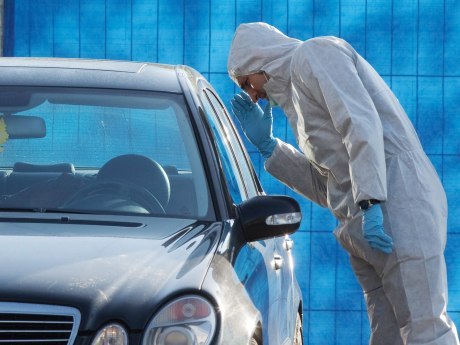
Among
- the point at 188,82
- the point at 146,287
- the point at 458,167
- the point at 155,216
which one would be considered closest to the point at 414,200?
the point at 188,82

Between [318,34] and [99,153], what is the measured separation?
14.8ft

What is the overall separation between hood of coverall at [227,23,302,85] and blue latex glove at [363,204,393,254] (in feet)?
2.50

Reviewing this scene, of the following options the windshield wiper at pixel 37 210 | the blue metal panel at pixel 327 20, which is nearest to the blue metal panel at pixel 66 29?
the blue metal panel at pixel 327 20

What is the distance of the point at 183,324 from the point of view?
420 centimetres

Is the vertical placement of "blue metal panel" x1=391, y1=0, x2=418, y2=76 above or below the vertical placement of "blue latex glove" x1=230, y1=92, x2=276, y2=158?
below

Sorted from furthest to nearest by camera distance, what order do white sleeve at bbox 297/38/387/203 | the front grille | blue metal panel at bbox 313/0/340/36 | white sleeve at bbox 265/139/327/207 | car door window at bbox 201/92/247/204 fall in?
blue metal panel at bbox 313/0/340/36, white sleeve at bbox 265/139/327/207, white sleeve at bbox 297/38/387/203, car door window at bbox 201/92/247/204, the front grille

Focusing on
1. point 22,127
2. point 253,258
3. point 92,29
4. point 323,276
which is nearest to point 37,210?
point 22,127

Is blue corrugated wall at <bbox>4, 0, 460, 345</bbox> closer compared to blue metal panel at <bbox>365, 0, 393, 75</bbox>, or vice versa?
blue corrugated wall at <bbox>4, 0, 460, 345</bbox>

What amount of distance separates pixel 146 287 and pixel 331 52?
2217 mm

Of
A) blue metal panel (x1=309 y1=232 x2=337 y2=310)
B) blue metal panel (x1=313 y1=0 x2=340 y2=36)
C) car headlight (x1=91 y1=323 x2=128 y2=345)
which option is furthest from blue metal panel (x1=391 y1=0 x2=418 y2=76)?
car headlight (x1=91 y1=323 x2=128 y2=345)

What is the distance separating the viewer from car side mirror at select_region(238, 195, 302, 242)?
16.5 ft

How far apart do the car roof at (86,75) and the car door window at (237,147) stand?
421 mm

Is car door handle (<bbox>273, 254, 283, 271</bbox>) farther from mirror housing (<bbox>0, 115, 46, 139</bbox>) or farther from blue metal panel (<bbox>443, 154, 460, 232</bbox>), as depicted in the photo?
blue metal panel (<bbox>443, 154, 460, 232</bbox>)

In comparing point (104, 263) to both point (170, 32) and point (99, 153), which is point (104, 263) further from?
point (170, 32)
